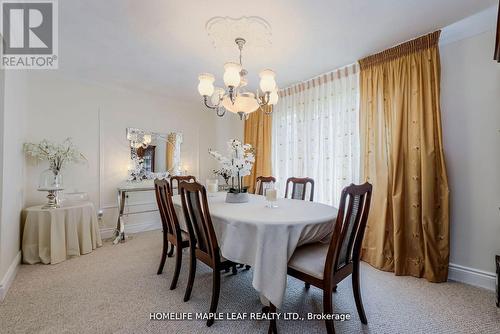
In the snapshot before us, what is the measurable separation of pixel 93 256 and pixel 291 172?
302 centimetres

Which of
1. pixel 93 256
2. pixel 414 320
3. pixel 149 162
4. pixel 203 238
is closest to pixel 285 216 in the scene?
pixel 203 238

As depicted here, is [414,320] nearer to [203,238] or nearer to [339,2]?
[203,238]

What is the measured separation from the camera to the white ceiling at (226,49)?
189 centimetres

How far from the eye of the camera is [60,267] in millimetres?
2584

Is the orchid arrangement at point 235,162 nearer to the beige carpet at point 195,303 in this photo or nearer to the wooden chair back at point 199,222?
the wooden chair back at point 199,222

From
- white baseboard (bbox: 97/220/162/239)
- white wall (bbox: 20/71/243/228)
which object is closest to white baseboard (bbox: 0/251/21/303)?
white wall (bbox: 20/71/243/228)

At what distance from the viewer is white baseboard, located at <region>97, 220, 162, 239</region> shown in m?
3.74

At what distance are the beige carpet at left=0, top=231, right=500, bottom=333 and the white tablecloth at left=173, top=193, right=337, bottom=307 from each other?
439 mm

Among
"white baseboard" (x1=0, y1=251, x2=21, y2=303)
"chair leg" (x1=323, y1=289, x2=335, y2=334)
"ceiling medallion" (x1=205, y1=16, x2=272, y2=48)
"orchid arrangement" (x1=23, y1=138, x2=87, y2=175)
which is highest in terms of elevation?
"ceiling medallion" (x1=205, y1=16, x2=272, y2=48)

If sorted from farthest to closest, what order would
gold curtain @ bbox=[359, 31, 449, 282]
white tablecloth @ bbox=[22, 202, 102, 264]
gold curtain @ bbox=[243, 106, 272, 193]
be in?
gold curtain @ bbox=[243, 106, 272, 193], white tablecloth @ bbox=[22, 202, 102, 264], gold curtain @ bbox=[359, 31, 449, 282]

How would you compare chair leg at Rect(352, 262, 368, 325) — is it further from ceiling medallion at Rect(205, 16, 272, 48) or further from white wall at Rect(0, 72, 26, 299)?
white wall at Rect(0, 72, 26, 299)

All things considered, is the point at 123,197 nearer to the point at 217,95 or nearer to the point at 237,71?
the point at 217,95

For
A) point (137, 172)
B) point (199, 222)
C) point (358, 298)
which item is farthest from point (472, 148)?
point (137, 172)

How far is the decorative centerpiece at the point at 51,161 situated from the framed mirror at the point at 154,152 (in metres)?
0.97
